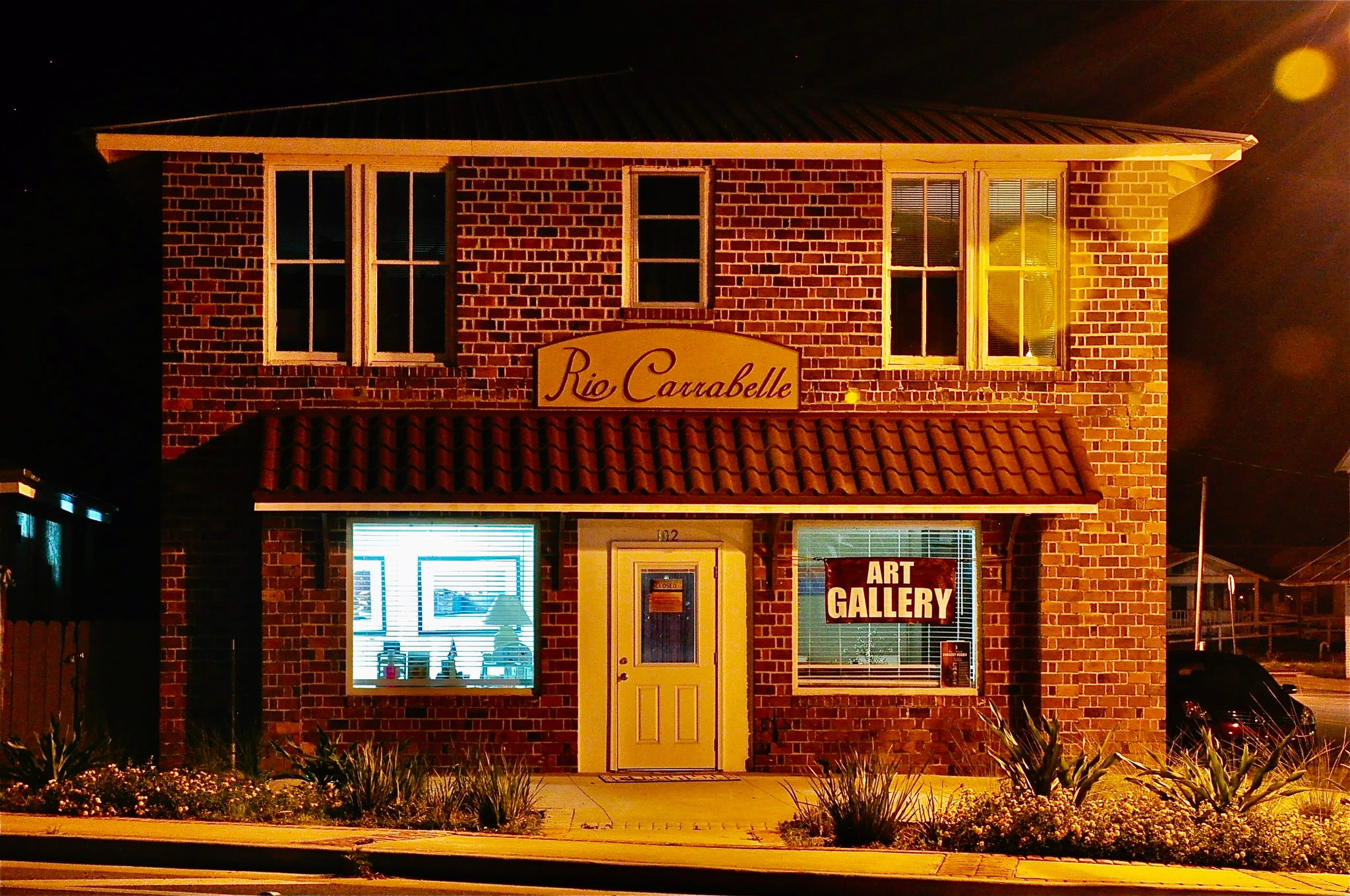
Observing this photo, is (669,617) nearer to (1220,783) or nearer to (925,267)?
(925,267)

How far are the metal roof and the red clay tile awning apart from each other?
275cm

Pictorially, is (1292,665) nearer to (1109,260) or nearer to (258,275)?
(1109,260)

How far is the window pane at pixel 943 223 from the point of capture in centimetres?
1441

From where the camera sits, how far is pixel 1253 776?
10.7 metres

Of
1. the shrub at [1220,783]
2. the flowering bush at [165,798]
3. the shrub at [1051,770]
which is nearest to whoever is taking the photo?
the shrub at [1220,783]

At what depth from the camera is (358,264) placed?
550 inches

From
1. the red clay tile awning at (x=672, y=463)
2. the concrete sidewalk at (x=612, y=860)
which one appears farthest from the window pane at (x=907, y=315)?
the concrete sidewalk at (x=612, y=860)

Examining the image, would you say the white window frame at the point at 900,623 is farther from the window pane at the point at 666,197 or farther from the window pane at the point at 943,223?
the window pane at the point at 666,197

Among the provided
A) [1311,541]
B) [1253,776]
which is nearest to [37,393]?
[1253,776]

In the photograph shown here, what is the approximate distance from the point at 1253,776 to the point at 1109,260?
5654 millimetres

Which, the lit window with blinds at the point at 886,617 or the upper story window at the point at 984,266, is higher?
the upper story window at the point at 984,266

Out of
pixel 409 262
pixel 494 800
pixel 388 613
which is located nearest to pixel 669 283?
pixel 409 262

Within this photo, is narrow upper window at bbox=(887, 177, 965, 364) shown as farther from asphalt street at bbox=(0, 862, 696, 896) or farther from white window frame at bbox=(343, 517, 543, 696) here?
asphalt street at bbox=(0, 862, 696, 896)

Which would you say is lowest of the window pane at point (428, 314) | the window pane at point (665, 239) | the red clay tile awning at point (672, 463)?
the red clay tile awning at point (672, 463)
